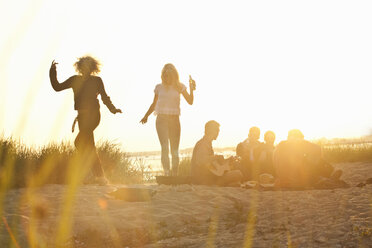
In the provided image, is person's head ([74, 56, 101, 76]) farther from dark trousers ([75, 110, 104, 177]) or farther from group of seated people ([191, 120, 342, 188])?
group of seated people ([191, 120, 342, 188])

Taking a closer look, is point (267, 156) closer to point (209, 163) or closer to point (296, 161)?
point (296, 161)

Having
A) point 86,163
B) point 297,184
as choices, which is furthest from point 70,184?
point 297,184

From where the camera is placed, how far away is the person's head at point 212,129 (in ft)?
27.1

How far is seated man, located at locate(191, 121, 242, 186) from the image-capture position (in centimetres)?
830

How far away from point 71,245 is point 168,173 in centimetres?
446

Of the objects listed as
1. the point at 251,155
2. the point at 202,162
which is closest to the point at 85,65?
the point at 202,162

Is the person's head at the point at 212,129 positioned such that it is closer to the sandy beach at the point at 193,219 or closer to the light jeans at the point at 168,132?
the light jeans at the point at 168,132

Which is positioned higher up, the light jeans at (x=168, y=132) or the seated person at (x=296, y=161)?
the light jeans at (x=168, y=132)

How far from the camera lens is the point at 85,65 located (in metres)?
7.32

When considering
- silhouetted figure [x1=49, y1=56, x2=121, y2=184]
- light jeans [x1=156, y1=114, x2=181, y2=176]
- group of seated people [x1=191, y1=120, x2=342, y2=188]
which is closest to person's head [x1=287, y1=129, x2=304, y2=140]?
group of seated people [x1=191, y1=120, x2=342, y2=188]

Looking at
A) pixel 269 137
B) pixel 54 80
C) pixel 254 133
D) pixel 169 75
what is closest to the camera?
pixel 54 80

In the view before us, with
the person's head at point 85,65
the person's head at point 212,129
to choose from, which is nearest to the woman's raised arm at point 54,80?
the person's head at point 85,65

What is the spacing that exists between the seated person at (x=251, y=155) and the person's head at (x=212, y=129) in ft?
3.85

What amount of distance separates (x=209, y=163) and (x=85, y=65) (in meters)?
2.89
